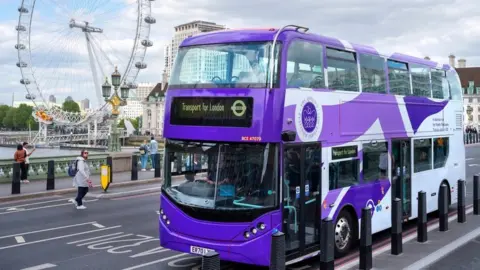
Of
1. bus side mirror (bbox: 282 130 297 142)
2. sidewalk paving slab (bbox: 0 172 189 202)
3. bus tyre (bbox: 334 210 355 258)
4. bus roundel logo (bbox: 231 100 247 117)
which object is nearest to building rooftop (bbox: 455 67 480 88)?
sidewalk paving slab (bbox: 0 172 189 202)

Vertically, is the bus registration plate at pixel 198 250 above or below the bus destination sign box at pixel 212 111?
below

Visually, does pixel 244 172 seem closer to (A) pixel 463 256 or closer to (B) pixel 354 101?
(B) pixel 354 101

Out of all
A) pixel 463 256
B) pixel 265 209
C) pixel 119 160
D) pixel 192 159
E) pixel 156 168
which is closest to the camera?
pixel 265 209

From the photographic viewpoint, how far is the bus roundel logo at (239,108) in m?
7.68

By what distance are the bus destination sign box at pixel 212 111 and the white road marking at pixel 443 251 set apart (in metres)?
3.65

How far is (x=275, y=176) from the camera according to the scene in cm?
752

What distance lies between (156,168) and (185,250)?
1566cm

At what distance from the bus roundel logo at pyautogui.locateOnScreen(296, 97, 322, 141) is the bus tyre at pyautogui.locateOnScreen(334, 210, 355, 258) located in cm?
171

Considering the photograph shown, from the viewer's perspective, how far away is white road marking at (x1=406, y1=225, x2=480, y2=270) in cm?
873

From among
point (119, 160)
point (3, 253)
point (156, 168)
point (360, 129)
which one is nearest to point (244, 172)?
point (360, 129)

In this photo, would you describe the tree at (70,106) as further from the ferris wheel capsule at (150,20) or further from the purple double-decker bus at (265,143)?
the purple double-decker bus at (265,143)

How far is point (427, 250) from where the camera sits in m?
9.78

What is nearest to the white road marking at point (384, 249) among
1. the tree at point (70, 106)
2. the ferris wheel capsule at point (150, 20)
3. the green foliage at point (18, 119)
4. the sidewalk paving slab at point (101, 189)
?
the sidewalk paving slab at point (101, 189)

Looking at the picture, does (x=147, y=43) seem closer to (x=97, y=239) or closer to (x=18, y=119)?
(x=97, y=239)
